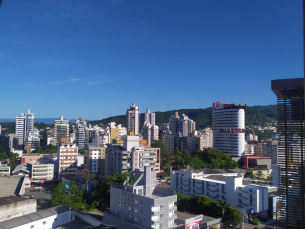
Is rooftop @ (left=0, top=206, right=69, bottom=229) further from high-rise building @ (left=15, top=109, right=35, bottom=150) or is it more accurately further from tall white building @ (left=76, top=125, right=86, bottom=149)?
high-rise building @ (left=15, top=109, right=35, bottom=150)

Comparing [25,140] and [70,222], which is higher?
[25,140]

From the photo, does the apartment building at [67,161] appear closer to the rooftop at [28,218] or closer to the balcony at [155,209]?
the rooftop at [28,218]

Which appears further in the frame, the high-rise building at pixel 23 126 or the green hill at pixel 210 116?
the green hill at pixel 210 116

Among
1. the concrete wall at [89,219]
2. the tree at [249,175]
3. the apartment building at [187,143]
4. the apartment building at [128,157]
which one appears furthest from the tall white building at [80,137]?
the concrete wall at [89,219]

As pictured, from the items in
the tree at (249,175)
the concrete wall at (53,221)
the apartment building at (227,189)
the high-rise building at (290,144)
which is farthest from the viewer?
the tree at (249,175)

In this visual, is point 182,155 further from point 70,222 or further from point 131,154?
point 70,222

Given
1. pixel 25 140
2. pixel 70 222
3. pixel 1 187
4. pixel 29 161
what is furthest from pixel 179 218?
pixel 25 140

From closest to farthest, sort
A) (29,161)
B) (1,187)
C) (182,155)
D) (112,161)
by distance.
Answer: (1,187)
(112,161)
(29,161)
(182,155)
